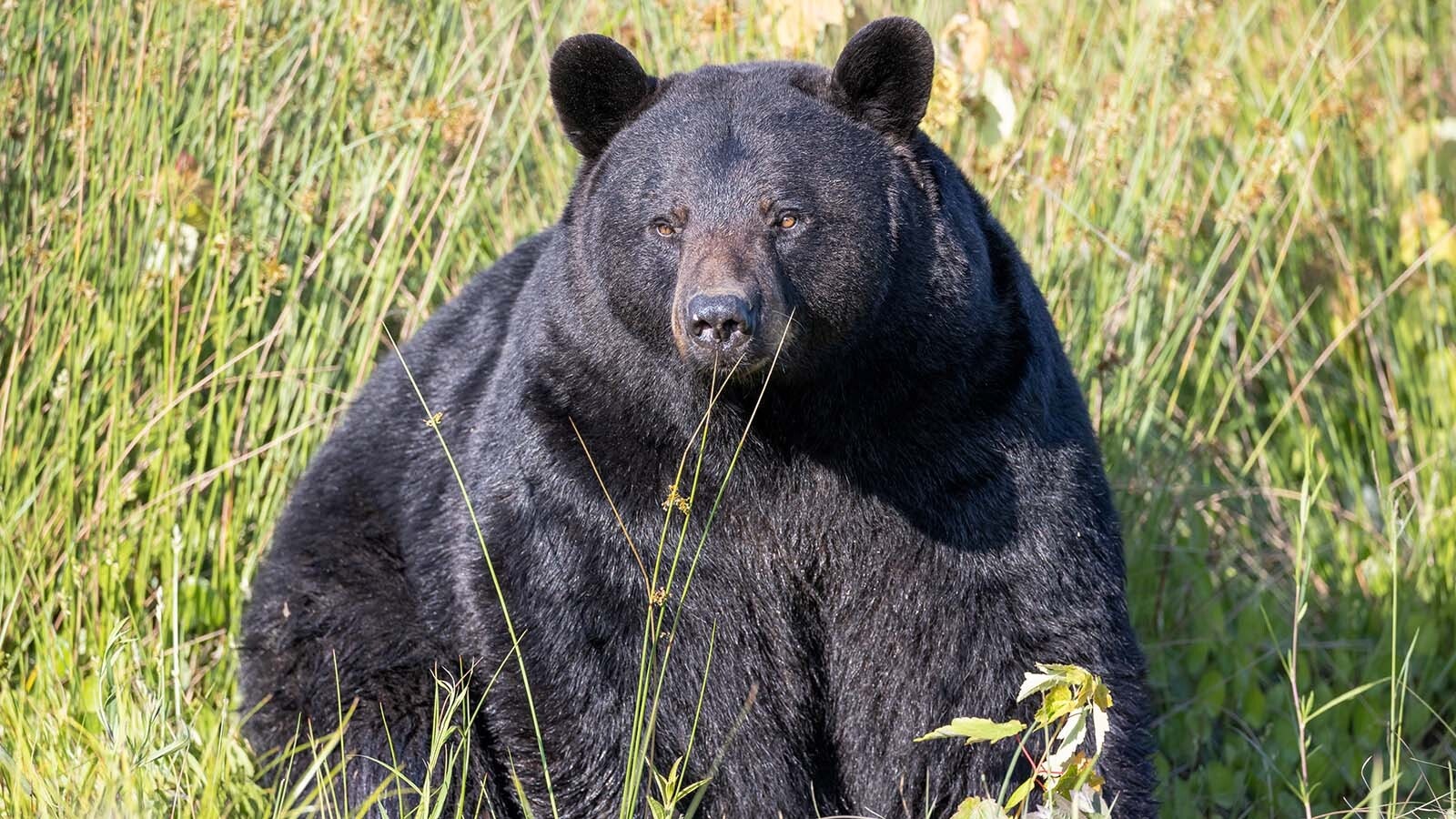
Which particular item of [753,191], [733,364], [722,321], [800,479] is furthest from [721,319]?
[800,479]

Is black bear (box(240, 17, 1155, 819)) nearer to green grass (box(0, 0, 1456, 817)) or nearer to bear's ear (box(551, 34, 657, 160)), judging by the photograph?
bear's ear (box(551, 34, 657, 160))

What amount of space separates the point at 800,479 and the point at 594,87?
995 mm

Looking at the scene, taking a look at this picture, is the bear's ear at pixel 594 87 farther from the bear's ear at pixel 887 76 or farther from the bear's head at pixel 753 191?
the bear's ear at pixel 887 76

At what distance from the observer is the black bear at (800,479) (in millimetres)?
3646

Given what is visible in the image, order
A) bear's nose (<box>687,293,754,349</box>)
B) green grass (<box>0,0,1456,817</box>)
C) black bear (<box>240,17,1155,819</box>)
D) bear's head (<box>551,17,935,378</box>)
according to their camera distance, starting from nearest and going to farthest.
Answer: bear's nose (<box>687,293,754,349</box>) → bear's head (<box>551,17,935,378</box>) → black bear (<box>240,17,1155,819</box>) → green grass (<box>0,0,1456,817</box>)

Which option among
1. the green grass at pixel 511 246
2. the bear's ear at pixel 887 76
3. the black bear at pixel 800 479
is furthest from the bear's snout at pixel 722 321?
the green grass at pixel 511 246

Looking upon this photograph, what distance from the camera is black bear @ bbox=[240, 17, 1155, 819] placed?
3.65 m

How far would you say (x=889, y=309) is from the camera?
143 inches

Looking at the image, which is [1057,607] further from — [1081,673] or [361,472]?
[361,472]

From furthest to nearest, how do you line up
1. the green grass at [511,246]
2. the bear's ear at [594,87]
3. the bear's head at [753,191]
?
the green grass at [511,246] → the bear's ear at [594,87] → the bear's head at [753,191]

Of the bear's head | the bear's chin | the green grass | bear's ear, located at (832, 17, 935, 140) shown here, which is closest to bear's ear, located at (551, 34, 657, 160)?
the bear's head

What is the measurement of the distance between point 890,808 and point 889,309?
1108mm

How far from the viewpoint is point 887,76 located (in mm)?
3768

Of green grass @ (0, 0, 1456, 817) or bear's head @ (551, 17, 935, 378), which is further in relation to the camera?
green grass @ (0, 0, 1456, 817)
